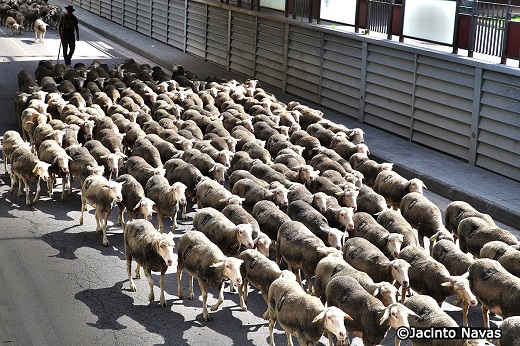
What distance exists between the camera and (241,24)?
3050 centimetres

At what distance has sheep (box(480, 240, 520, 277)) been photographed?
11336 mm

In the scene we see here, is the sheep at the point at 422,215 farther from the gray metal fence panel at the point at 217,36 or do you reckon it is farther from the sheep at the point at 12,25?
the sheep at the point at 12,25

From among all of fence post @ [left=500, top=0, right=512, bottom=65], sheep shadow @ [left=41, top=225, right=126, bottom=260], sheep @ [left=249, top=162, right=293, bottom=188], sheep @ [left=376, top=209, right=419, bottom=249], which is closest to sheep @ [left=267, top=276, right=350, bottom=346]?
sheep @ [left=376, top=209, right=419, bottom=249]

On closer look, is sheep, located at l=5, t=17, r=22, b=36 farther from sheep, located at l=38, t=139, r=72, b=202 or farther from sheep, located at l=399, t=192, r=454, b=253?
sheep, located at l=399, t=192, r=454, b=253

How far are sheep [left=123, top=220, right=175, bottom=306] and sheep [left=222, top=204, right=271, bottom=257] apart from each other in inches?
52.6

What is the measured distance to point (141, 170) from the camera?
50.9 ft

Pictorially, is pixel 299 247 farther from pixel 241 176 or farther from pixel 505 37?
pixel 505 37

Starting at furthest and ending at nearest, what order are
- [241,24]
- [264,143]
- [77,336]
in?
[241,24] < [264,143] < [77,336]

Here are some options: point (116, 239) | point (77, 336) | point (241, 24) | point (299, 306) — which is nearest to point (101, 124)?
point (116, 239)

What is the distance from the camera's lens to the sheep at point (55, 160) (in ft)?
51.9

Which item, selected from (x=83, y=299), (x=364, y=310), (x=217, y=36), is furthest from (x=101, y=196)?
(x=217, y=36)

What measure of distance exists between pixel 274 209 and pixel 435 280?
3.30 metres

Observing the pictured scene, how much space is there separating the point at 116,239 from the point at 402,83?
33.7 ft

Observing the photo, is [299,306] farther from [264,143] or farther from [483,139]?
[483,139]
